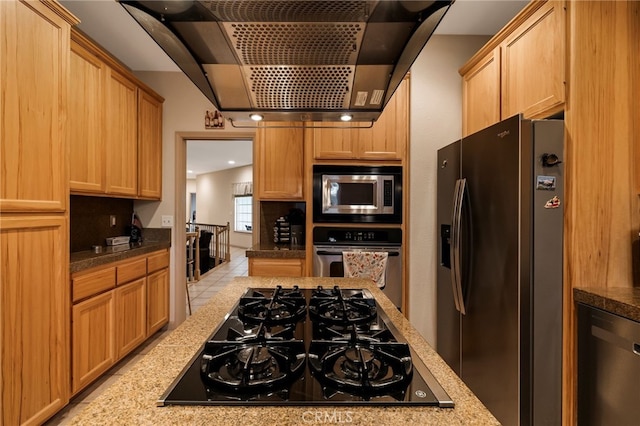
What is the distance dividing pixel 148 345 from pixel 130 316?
578mm

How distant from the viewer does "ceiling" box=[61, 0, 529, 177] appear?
2.42 meters

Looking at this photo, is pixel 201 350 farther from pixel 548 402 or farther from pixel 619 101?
pixel 619 101

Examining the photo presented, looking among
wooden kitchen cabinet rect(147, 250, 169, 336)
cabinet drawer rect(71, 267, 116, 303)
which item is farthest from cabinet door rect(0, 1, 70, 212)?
wooden kitchen cabinet rect(147, 250, 169, 336)

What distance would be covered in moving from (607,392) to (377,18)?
5.65ft

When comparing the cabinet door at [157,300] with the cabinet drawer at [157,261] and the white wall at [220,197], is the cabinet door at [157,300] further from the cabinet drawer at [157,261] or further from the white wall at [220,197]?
the white wall at [220,197]

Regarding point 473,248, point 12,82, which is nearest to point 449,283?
point 473,248

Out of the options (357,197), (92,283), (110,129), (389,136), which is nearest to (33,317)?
(92,283)

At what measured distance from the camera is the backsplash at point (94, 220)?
8.95 ft

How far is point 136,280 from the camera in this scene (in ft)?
9.21

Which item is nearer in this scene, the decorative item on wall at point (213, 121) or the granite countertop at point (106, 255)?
the granite countertop at point (106, 255)

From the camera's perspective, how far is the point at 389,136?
2.72m

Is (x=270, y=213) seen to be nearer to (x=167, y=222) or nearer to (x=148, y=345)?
(x=167, y=222)

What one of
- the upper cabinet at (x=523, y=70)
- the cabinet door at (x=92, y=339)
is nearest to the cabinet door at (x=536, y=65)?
the upper cabinet at (x=523, y=70)

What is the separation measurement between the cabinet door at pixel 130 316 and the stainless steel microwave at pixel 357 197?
1630 millimetres
